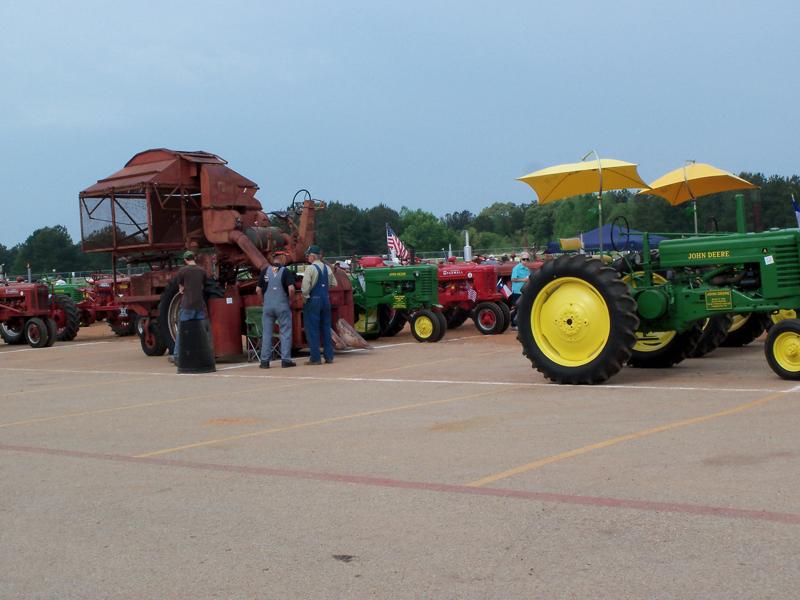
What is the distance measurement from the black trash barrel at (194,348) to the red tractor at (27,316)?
9.41m

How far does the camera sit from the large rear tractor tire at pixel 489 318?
65.5 ft

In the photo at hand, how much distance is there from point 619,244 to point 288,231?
21.7ft

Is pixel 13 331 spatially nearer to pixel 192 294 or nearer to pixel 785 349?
pixel 192 294

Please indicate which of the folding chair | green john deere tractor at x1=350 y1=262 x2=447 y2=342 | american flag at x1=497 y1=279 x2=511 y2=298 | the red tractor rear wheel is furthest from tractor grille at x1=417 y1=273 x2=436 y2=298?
the folding chair

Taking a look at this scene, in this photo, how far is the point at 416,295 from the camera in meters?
19.7

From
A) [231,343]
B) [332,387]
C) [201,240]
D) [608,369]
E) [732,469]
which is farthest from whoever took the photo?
[201,240]

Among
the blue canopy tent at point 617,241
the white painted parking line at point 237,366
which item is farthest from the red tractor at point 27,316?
the blue canopy tent at point 617,241

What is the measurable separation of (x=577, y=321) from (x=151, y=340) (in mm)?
9496

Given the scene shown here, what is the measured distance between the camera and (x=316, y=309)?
14.8 metres

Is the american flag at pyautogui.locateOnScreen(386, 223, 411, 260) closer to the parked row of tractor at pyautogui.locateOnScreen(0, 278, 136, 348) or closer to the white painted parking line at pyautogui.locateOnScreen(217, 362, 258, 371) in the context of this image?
the parked row of tractor at pyautogui.locateOnScreen(0, 278, 136, 348)

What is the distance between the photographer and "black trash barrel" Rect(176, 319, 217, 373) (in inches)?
565

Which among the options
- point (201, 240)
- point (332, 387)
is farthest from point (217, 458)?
point (201, 240)

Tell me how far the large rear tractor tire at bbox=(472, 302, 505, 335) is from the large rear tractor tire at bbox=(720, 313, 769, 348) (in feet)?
19.9

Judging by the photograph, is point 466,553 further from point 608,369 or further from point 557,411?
point 608,369
